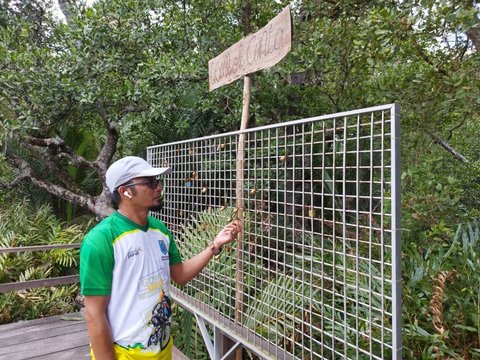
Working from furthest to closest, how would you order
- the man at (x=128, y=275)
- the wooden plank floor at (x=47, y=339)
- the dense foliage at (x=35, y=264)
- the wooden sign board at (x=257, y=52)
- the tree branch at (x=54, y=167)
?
the tree branch at (x=54, y=167) < the dense foliage at (x=35, y=264) < the wooden plank floor at (x=47, y=339) < the wooden sign board at (x=257, y=52) < the man at (x=128, y=275)

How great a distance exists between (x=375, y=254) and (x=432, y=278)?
0.40 meters

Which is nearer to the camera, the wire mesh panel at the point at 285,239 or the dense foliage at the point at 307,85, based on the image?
the wire mesh panel at the point at 285,239

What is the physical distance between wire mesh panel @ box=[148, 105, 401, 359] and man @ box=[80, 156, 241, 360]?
0.51 m

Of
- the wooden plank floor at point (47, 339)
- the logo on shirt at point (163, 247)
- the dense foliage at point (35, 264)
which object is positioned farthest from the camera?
the dense foliage at point (35, 264)

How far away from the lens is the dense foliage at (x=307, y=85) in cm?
247

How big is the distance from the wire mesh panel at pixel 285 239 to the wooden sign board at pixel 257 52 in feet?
1.24

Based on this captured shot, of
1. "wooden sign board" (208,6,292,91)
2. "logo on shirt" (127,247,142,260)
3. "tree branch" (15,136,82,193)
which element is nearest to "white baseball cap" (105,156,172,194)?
"logo on shirt" (127,247,142,260)

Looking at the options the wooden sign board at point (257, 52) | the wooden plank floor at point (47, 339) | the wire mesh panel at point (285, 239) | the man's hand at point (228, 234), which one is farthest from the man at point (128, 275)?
the wooden plank floor at point (47, 339)

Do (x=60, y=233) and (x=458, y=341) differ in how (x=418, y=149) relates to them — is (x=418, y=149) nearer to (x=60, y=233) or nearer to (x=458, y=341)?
(x=458, y=341)

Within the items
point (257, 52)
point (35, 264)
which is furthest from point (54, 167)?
point (257, 52)

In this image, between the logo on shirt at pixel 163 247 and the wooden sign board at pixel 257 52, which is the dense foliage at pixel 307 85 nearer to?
the wooden sign board at pixel 257 52

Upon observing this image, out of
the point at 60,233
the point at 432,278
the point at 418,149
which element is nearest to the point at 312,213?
the point at 432,278

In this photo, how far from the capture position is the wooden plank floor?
306cm

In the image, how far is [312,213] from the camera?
4.94 ft
